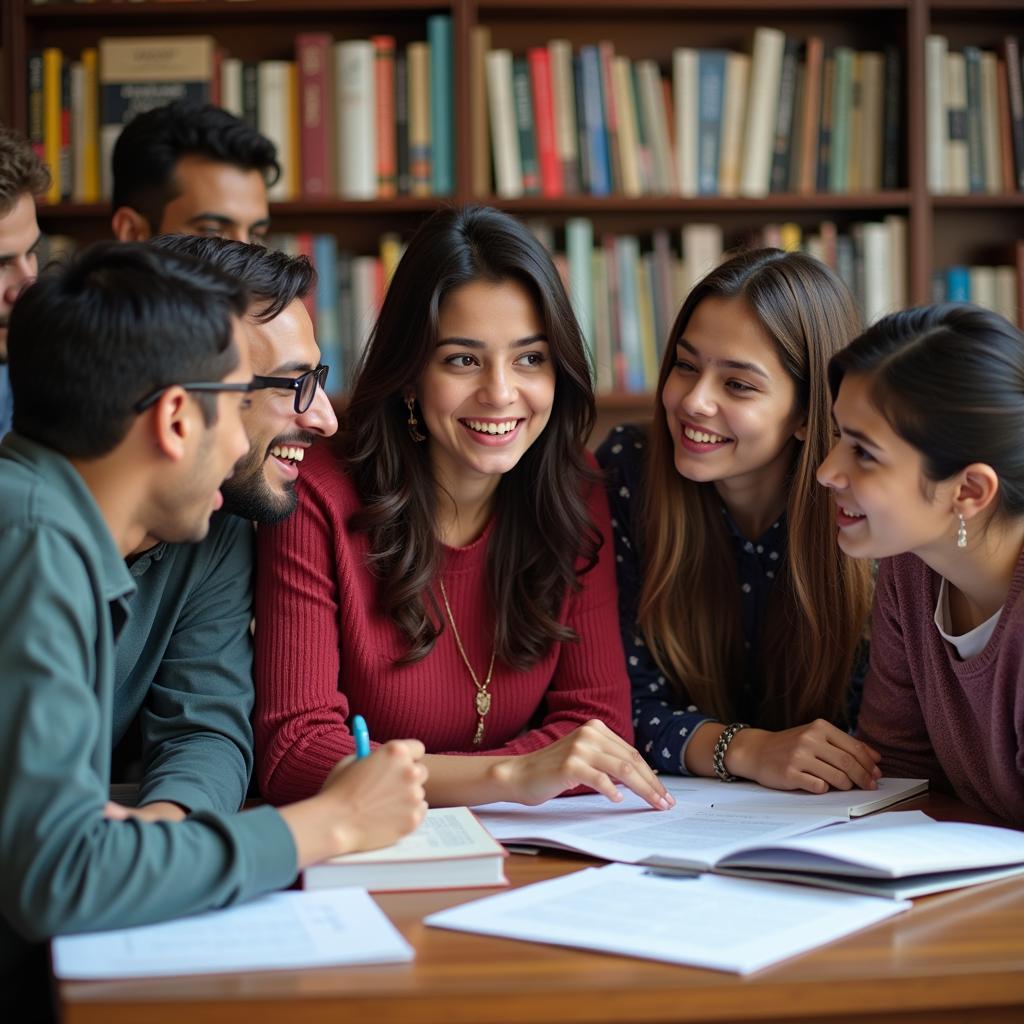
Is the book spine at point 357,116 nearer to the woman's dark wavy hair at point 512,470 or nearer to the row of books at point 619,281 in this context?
the row of books at point 619,281

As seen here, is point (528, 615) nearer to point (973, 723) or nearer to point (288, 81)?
point (973, 723)

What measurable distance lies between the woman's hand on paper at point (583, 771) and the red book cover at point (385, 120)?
6.49ft

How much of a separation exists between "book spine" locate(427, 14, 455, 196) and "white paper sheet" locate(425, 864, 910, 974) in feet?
7.37

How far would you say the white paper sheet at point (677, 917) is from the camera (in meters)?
1.02

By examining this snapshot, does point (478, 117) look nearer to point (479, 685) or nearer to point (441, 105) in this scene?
point (441, 105)

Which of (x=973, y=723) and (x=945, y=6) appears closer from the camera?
(x=973, y=723)

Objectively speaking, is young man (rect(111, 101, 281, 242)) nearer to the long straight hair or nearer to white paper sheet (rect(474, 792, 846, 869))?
the long straight hair

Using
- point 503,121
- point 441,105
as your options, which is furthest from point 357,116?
point 503,121

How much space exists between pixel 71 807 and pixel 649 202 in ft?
7.95

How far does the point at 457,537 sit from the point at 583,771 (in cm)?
53

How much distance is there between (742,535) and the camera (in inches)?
78.7

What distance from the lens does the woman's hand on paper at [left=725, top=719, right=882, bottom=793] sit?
5.22 feet

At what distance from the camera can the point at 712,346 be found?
6.18 feet

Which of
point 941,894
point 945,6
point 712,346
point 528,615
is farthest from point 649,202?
point 941,894
